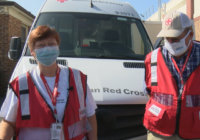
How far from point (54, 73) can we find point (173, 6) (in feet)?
57.1

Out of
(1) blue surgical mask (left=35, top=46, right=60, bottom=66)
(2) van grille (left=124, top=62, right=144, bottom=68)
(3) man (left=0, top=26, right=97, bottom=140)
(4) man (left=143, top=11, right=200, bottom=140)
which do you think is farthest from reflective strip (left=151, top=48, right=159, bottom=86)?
(2) van grille (left=124, top=62, right=144, bottom=68)

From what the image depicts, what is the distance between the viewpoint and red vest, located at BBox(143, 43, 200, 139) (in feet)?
6.11

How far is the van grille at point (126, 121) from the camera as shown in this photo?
258 centimetres

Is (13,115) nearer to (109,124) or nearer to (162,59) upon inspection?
(109,124)

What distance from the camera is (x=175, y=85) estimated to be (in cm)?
192

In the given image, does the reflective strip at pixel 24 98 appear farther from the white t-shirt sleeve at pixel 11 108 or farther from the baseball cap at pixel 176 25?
the baseball cap at pixel 176 25

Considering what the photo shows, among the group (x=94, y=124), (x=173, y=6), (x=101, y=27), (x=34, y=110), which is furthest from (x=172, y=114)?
(x=173, y=6)

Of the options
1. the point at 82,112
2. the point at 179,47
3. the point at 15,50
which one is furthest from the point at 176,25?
the point at 15,50

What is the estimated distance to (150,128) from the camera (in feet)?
6.79

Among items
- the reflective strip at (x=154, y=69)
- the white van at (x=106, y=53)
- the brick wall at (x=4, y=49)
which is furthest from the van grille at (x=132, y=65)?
the brick wall at (x=4, y=49)

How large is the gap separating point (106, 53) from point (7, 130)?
6.96ft

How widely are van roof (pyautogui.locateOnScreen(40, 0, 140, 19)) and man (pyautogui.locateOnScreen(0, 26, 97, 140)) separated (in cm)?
223

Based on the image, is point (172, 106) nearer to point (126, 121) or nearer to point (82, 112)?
point (82, 112)

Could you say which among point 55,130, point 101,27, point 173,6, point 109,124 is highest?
point 173,6
